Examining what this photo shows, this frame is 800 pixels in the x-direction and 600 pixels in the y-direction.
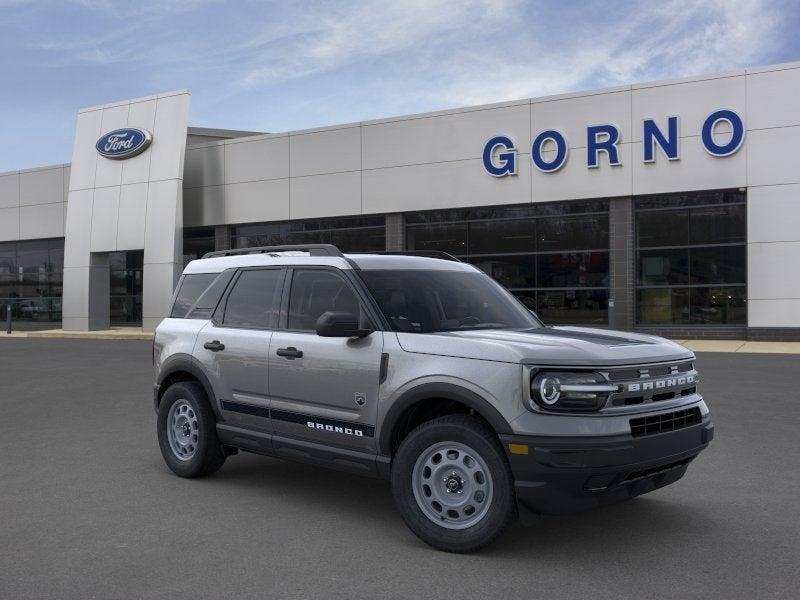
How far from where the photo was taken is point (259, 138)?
30.3 m

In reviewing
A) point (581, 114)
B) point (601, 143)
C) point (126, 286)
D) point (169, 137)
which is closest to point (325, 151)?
point (169, 137)

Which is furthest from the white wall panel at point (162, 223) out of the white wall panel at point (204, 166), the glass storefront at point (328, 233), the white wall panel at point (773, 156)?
the white wall panel at point (773, 156)

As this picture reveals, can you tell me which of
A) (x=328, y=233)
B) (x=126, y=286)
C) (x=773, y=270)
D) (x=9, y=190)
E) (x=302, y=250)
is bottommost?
(x=302, y=250)

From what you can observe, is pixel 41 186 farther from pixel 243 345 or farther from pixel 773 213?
pixel 243 345

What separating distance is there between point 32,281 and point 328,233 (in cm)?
1646

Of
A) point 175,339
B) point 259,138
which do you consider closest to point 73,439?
point 175,339

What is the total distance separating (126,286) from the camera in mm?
34438

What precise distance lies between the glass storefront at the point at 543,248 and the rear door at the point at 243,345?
20.0 metres

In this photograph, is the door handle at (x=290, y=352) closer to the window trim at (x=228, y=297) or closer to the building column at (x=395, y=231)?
the window trim at (x=228, y=297)

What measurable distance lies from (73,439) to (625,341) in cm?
619

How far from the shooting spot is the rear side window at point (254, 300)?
6191 millimetres

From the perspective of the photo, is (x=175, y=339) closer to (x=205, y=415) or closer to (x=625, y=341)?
(x=205, y=415)

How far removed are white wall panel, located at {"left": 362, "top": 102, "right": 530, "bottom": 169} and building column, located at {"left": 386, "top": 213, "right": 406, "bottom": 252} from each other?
186 cm

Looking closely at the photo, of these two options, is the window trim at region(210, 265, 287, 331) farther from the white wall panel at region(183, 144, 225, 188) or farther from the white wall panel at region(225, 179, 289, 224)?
the white wall panel at region(183, 144, 225, 188)
